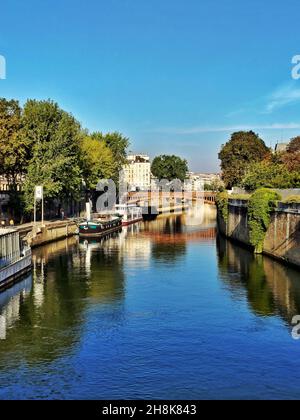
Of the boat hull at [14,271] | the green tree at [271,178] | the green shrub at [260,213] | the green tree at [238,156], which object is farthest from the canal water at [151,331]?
the green tree at [238,156]

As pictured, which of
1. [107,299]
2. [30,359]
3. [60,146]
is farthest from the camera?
[60,146]

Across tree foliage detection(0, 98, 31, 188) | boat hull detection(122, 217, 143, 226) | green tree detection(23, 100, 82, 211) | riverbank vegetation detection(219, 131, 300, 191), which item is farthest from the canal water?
boat hull detection(122, 217, 143, 226)

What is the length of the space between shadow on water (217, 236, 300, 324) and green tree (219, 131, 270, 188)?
41.7m

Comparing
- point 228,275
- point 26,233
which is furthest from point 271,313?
point 26,233

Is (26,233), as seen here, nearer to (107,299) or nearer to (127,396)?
(107,299)

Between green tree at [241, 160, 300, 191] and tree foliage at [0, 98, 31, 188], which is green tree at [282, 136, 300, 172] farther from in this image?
tree foliage at [0, 98, 31, 188]

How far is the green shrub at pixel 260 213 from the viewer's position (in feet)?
147

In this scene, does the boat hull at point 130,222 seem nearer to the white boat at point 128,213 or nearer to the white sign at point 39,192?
the white boat at point 128,213

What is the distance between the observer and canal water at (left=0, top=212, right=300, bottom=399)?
18625mm

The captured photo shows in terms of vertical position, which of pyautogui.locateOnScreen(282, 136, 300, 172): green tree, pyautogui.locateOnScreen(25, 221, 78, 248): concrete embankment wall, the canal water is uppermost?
pyautogui.locateOnScreen(282, 136, 300, 172): green tree

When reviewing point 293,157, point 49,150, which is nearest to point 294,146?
point 293,157

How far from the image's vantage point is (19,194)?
5956 cm
